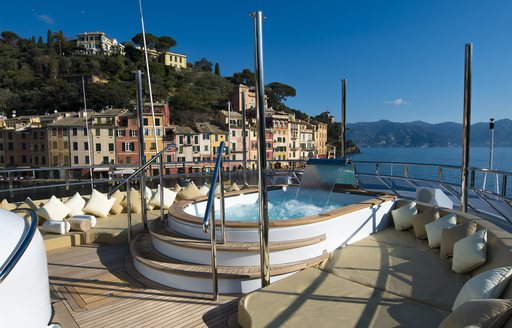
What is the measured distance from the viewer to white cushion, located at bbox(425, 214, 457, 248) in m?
3.07

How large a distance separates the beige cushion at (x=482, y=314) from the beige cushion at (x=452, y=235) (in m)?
1.48

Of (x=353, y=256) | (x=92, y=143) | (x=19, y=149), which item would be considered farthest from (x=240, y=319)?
(x=19, y=149)

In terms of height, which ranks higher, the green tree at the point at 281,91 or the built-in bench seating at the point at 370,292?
the green tree at the point at 281,91

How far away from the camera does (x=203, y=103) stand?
48.3 m

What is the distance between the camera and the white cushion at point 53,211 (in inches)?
162

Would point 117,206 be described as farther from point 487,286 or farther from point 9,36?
point 9,36

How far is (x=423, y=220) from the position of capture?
345 cm

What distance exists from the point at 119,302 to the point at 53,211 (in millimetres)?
2494

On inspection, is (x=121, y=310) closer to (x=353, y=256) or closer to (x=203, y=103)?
(x=353, y=256)

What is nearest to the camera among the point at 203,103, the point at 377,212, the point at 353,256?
the point at 353,256

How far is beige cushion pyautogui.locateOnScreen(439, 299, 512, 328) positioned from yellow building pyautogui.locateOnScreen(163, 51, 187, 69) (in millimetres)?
73626

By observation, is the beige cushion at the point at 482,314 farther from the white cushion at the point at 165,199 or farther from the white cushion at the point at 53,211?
the white cushion at the point at 53,211

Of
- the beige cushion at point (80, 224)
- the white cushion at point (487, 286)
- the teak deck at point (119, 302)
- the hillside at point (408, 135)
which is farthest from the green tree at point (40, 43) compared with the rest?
the hillside at point (408, 135)

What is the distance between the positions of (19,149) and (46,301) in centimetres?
4175
